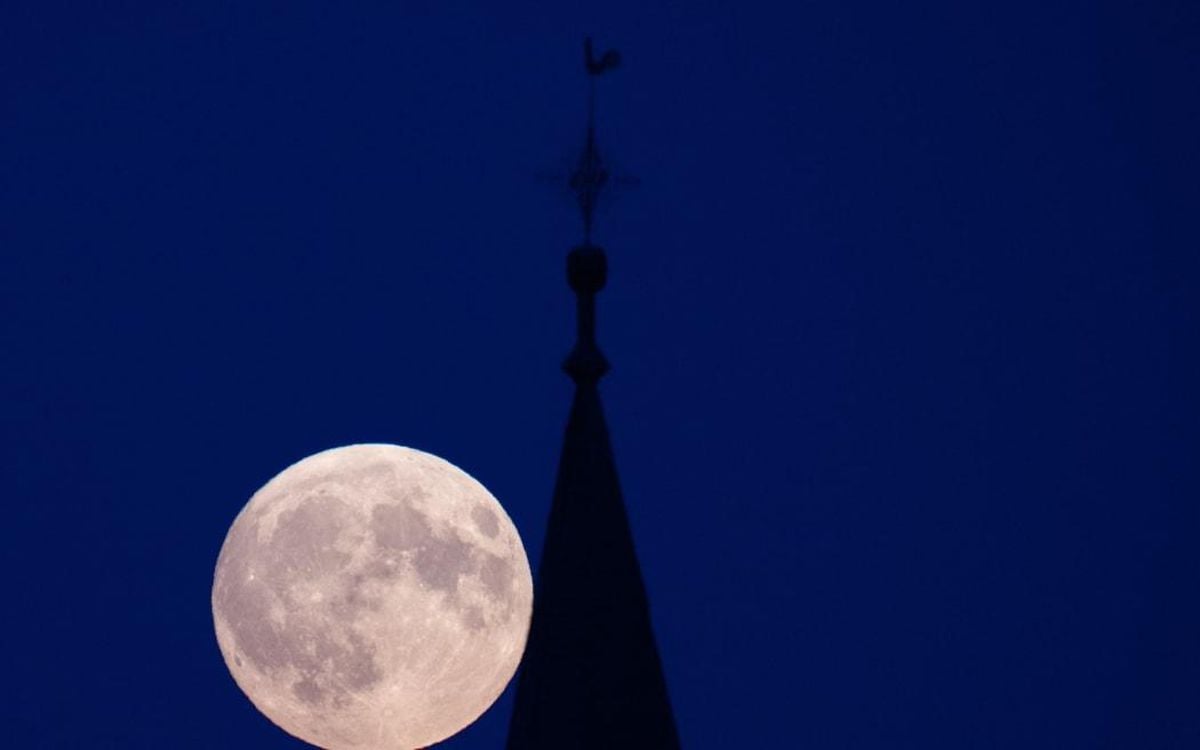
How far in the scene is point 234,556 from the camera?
3742 millimetres

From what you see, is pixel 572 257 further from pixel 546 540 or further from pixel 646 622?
pixel 646 622

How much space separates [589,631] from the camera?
25.7 ft

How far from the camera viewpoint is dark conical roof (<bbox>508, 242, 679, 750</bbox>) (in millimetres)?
7664

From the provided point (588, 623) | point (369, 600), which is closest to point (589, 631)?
point (588, 623)

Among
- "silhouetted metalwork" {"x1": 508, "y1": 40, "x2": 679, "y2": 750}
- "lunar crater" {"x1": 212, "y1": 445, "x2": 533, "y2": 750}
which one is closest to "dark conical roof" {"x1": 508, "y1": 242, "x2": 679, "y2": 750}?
"silhouetted metalwork" {"x1": 508, "y1": 40, "x2": 679, "y2": 750}

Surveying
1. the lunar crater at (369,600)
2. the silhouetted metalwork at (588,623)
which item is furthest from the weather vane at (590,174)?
the lunar crater at (369,600)

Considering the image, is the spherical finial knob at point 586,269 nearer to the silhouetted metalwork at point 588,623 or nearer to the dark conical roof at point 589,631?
the silhouetted metalwork at point 588,623

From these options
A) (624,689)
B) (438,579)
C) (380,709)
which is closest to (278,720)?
(380,709)

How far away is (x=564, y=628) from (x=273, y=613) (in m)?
4.42

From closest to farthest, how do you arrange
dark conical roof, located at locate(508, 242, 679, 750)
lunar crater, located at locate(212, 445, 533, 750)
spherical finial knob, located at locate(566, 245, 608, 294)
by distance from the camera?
1. lunar crater, located at locate(212, 445, 533, 750)
2. dark conical roof, located at locate(508, 242, 679, 750)
3. spherical finial knob, located at locate(566, 245, 608, 294)

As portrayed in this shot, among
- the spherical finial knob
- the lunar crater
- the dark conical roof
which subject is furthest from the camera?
the spherical finial knob

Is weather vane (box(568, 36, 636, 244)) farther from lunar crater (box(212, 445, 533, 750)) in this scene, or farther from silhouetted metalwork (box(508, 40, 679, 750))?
lunar crater (box(212, 445, 533, 750))

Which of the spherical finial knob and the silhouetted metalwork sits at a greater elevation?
the spherical finial knob

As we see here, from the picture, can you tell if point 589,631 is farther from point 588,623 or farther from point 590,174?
point 590,174
